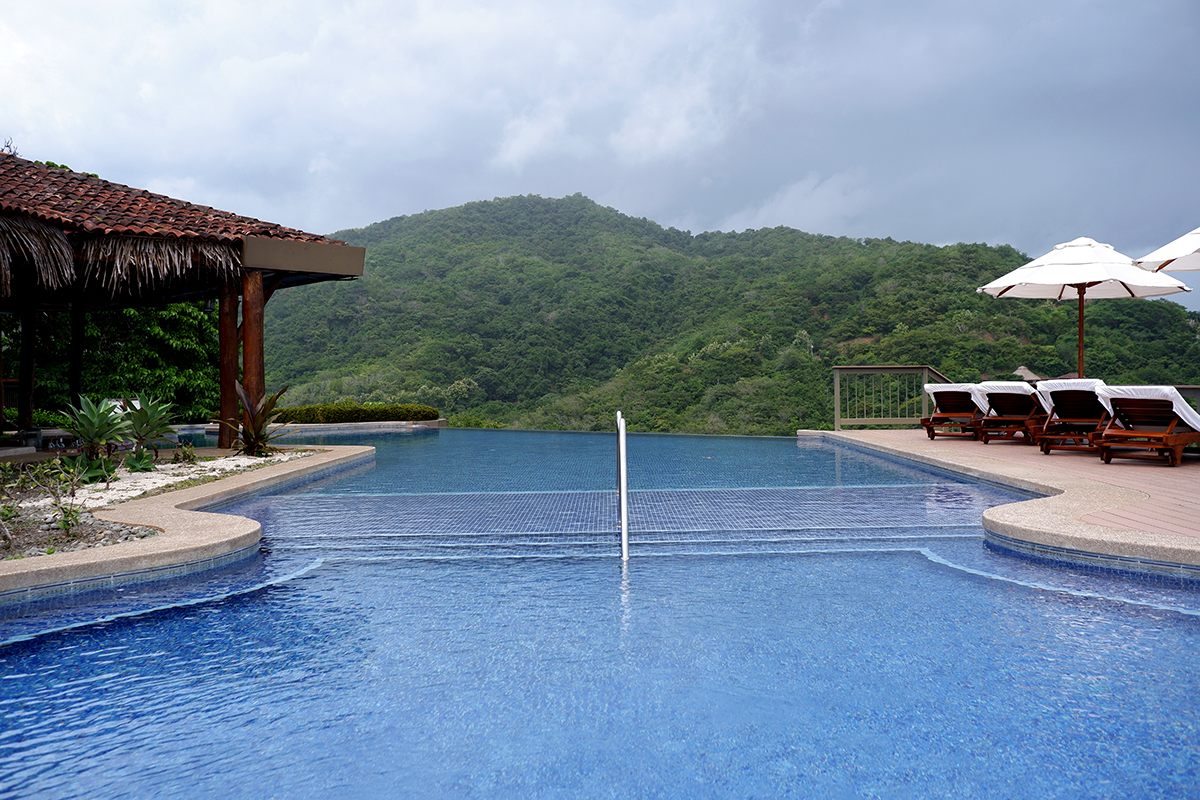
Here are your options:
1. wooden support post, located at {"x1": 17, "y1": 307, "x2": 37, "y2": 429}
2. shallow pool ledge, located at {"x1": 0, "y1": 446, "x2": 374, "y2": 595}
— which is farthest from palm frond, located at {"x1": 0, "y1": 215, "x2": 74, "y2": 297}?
wooden support post, located at {"x1": 17, "y1": 307, "x2": 37, "y2": 429}

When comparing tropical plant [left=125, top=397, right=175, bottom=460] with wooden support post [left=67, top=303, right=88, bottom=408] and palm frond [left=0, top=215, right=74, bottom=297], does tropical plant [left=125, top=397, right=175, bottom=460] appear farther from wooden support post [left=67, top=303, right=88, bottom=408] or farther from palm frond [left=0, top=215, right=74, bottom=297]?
wooden support post [left=67, top=303, right=88, bottom=408]

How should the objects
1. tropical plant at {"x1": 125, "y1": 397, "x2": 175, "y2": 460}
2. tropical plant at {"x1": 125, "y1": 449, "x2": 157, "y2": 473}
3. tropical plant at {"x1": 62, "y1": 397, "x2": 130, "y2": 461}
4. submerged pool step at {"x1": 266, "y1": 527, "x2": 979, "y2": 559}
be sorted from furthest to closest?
1. tropical plant at {"x1": 125, "y1": 397, "x2": 175, "y2": 460}
2. tropical plant at {"x1": 125, "y1": 449, "x2": 157, "y2": 473}
3. tropical plant at {"x1": 62, "y1": 397, "x2": 130, "y2": 461}
4. submerged pool step at {"x1": 266, "y1": 527, "x2": 979, "y2": 559}

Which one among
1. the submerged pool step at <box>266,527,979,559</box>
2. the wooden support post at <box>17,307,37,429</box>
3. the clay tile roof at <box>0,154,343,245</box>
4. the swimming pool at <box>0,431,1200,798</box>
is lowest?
the swimming pool at <box>0,431,1200,798</box>

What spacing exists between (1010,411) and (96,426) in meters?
10.2

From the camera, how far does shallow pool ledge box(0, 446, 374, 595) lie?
3438mm

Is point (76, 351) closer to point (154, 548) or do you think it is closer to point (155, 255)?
point (155, 255)

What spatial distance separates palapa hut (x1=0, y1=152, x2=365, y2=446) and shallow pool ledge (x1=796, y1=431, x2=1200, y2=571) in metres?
8.20

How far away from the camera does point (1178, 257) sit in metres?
7.54

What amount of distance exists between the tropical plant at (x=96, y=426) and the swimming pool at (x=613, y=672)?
3717 mm

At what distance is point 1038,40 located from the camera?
2075 cm

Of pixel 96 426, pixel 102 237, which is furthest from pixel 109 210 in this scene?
pixel 96 426

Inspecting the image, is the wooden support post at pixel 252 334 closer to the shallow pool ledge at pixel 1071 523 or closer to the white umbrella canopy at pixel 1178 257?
the shallow pool ledge at pixel 1071 523

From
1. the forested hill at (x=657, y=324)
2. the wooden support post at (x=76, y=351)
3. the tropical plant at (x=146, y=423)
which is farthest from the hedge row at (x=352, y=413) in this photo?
the tropical plant at (x=146, y=423)

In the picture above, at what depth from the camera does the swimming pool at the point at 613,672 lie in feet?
6.46
